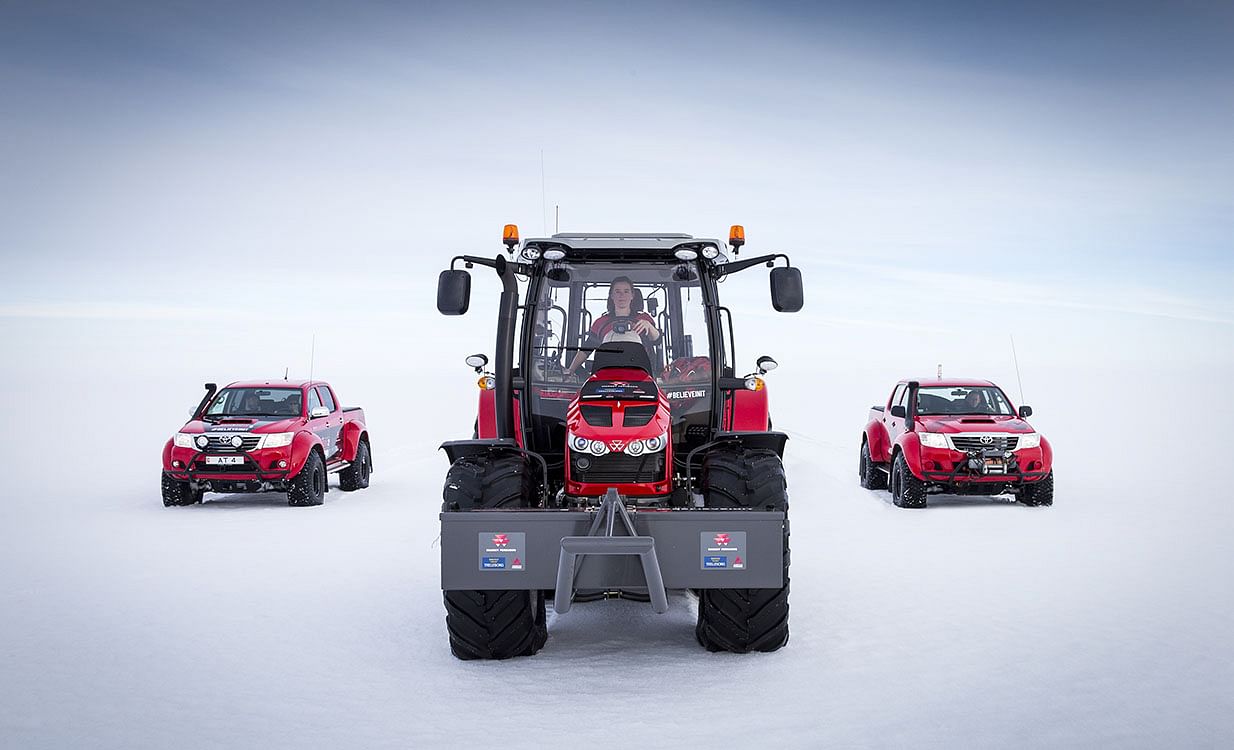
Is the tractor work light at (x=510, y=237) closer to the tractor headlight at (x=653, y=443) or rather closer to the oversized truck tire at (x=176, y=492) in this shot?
the tractor headlight at (x=653, y=443)

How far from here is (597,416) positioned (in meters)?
7.05

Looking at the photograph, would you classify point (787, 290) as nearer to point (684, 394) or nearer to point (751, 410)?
point (684, 394)

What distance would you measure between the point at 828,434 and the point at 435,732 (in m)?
25.2

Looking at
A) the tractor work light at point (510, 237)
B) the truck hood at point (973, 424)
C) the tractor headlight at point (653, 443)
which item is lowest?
the truck hood at point (973, 424)

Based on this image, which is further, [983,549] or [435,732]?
[983,549]

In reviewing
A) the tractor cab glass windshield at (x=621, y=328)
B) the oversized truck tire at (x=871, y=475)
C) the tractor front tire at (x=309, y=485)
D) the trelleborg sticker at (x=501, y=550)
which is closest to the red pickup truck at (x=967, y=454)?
the oversized truck tire at (x=871, y=475)

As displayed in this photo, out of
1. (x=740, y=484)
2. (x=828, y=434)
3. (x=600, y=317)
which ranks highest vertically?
(x=600, y=317)

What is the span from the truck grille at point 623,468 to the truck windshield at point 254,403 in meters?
9.43

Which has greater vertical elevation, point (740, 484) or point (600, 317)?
point (600, 317)

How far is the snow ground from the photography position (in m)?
5.55

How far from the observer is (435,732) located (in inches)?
216

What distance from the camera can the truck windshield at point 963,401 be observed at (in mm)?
15398
